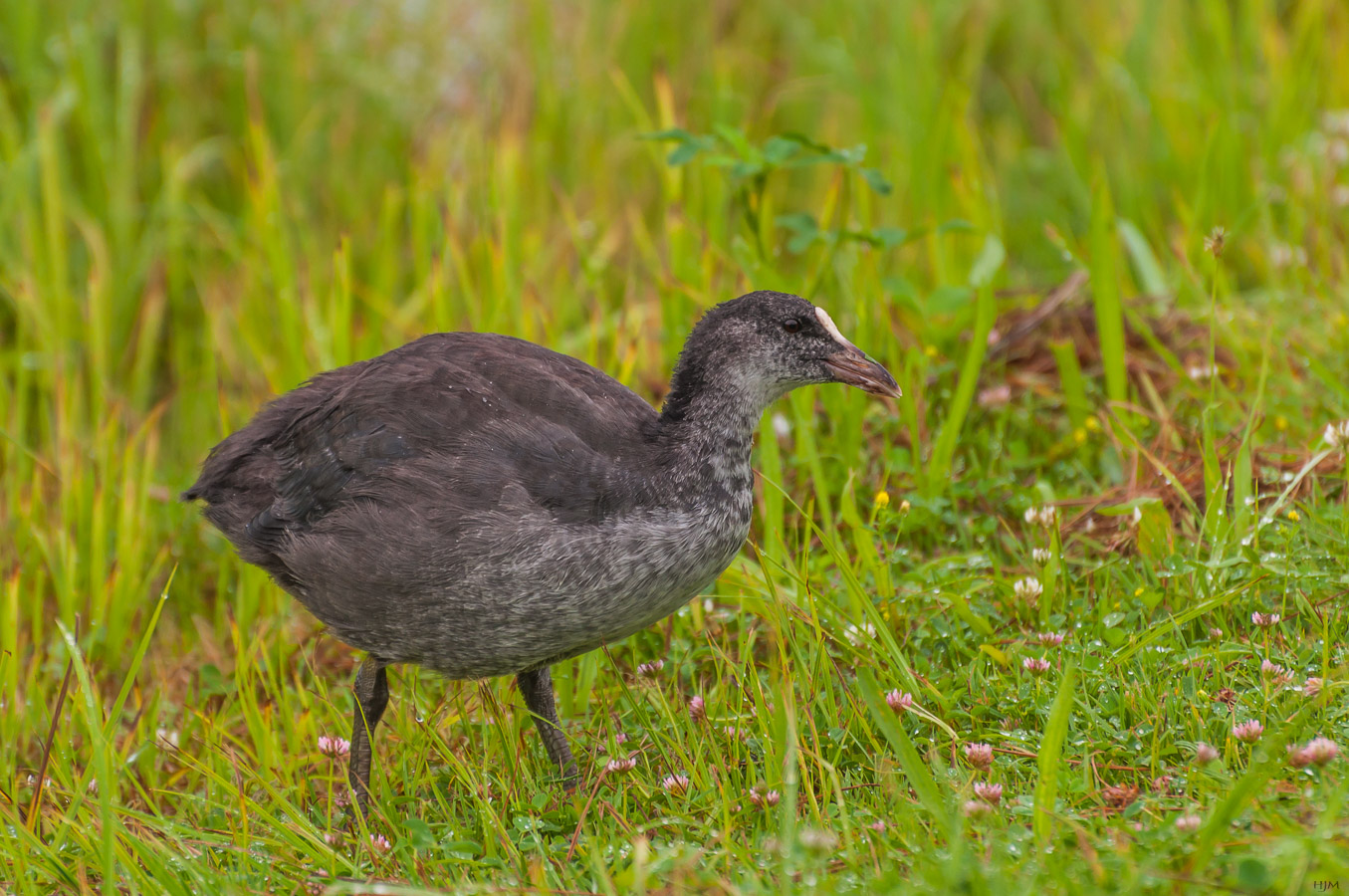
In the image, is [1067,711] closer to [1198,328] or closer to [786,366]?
[786,366]

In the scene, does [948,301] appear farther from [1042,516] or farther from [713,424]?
[713,424]

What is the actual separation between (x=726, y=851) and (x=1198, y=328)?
327 cm

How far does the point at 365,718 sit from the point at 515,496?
2.72 feet

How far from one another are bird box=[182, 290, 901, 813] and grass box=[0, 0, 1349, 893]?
0.24 m

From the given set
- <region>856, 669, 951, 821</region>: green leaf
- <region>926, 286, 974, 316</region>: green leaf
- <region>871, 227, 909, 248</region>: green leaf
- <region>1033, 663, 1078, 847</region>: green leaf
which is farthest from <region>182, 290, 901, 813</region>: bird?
<region>926, 286, 974, 316</region>: green leaf

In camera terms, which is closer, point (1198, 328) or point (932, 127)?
point (1198, 328)

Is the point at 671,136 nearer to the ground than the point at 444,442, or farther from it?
farther from it

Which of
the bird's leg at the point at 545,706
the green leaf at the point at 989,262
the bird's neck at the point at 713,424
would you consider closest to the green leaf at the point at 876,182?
the green leaf at the point at 989,262

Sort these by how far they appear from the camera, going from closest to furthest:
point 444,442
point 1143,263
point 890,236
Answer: point 444,442 < point 890,236 < point 1143,263


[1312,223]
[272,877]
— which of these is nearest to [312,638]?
[272,877]

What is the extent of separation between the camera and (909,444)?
4707mm

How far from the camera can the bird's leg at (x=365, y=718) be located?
3596 millimetres

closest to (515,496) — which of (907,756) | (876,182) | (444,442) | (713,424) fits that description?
(444,442)

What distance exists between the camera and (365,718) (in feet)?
12.1
